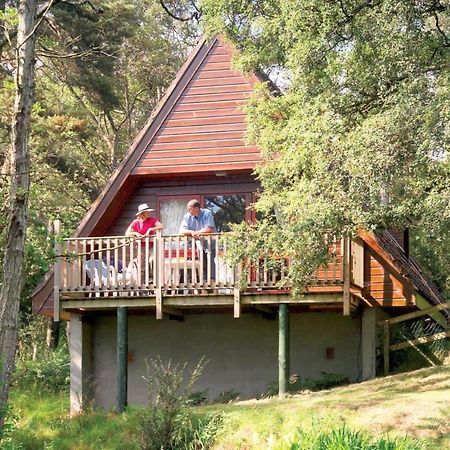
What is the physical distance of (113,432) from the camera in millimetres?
13734

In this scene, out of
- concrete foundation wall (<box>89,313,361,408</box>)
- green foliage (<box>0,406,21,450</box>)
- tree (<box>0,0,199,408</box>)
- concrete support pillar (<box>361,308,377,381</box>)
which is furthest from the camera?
tree (<box>0,0,199,408</box>)

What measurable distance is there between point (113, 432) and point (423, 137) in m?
6.39

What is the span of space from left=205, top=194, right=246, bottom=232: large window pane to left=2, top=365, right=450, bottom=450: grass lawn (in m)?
3.87

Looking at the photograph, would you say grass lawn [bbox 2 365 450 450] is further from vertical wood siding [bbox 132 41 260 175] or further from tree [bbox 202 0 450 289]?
vertical wood siding [bbox 132 41 260 175]

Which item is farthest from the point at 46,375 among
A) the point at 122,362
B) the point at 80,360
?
the point at 122,362

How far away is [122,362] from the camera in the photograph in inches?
608

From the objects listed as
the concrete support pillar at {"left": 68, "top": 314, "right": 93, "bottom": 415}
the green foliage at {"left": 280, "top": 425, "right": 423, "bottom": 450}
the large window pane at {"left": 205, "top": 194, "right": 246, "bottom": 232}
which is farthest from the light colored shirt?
the green foliage at {"left": 280, "top": 425, "right": 423, "bottom": 450}

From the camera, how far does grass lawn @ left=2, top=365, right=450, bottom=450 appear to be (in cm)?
1173

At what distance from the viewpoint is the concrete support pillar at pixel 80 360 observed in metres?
16.5

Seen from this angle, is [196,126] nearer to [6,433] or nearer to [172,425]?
[172,425]

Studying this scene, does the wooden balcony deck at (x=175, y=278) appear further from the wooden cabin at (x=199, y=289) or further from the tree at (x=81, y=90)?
the tree at (x=81, y=90)

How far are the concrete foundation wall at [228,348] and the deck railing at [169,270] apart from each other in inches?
65.3

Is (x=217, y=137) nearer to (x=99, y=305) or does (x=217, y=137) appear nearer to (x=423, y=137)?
(x=99, y=305)

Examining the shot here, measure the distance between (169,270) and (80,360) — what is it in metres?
3.30
